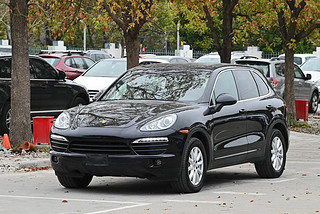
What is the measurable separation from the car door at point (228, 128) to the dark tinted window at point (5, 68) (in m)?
6.82

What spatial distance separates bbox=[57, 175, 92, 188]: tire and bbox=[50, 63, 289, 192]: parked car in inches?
0.5

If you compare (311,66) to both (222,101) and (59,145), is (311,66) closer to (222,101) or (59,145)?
(222,101)

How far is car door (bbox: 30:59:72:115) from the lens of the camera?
18.8m

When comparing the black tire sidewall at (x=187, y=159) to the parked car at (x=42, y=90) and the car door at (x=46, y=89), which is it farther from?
the car door at (x=46, y=89)

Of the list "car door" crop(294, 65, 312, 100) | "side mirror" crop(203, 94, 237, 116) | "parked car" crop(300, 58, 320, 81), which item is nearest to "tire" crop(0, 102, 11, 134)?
"side mirror" crop(203, 94, 237, 116)

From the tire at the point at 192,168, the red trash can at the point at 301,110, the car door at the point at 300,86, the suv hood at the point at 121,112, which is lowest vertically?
the red trash can at the point at 301,110

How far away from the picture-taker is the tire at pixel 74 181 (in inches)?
438

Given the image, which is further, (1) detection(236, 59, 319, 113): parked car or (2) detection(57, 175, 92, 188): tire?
(1) detection(236, 59, 319, 113): parked car

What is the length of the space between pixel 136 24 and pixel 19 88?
421 centimetres

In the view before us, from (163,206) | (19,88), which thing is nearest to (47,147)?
(19,88)

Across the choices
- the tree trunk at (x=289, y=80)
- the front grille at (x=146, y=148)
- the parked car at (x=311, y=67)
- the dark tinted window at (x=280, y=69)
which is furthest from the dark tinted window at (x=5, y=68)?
the parked car at (x=311, y=67)

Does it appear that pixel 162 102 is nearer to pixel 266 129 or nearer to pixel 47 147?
pixel 266 129

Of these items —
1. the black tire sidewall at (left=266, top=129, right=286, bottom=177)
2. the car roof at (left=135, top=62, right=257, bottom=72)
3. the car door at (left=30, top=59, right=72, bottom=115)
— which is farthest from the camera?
the car door at (left=30, top=59, right=72, bottom=115)

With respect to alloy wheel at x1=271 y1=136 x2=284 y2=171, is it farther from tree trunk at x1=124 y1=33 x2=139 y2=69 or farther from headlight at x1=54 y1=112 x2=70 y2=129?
tree trunk at x1=124 y1=33 x2=139 y2=69
